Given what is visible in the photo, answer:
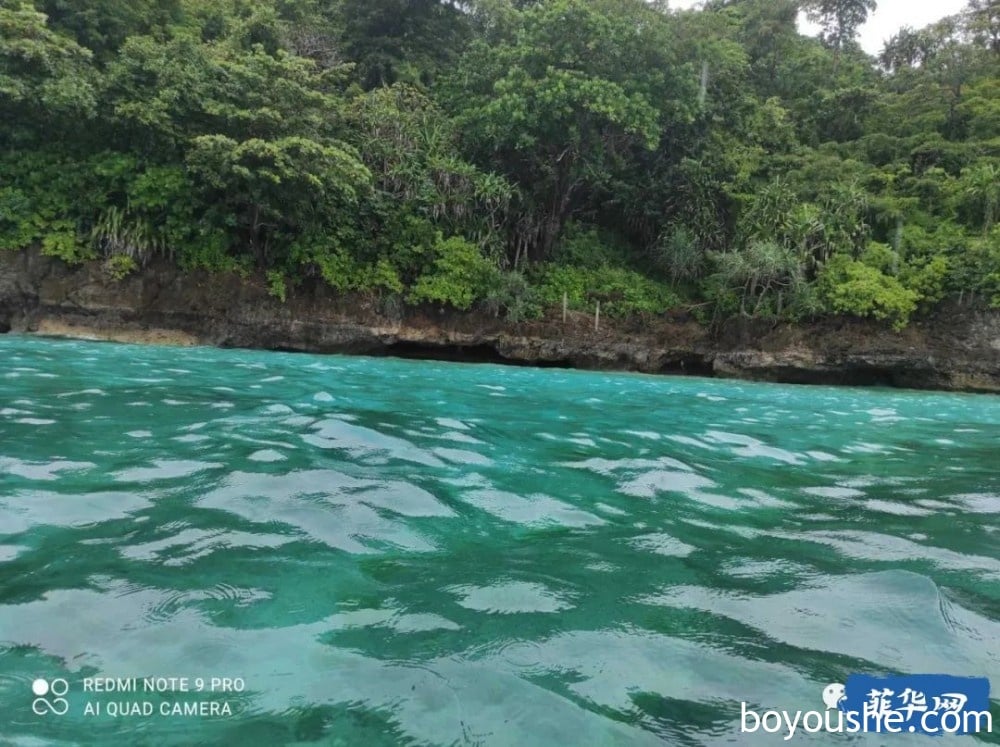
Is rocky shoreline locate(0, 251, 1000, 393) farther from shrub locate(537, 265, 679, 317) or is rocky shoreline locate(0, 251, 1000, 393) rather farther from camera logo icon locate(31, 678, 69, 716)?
camera logo icon locate(31, 678, 69, 716)

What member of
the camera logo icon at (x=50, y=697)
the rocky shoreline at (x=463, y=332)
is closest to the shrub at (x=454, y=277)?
the rocky shoreline at (x=463, y=332)

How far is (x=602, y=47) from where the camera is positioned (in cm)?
2111

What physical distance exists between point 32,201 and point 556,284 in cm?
1611

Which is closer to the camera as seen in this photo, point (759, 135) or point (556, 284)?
point (556, 284)

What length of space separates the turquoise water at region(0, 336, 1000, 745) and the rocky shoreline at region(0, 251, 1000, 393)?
14854mm

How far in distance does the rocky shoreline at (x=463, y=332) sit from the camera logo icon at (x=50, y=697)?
19494 mm

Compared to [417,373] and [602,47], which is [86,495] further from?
[602,47]

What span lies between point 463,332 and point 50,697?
20114mm

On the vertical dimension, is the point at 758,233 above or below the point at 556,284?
above

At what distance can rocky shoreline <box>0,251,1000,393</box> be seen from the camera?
62.6 ft

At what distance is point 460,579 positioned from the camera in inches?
106

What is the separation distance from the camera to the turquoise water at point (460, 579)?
6.02 ft

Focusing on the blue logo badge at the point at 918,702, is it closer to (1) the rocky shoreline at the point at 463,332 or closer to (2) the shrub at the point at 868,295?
(1) the rocky shoreline at the point at 463,332

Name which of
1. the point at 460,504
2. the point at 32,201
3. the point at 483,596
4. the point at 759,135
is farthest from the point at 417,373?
the point at 759,135
